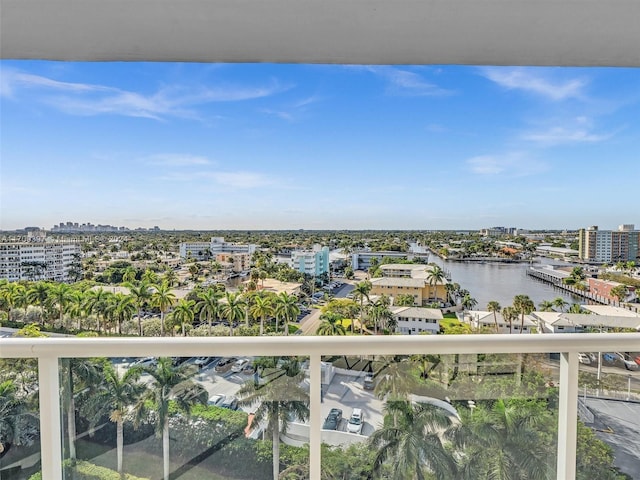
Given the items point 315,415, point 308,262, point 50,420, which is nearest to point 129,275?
point 50,420

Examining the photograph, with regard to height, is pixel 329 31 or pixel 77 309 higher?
pixel 329 31

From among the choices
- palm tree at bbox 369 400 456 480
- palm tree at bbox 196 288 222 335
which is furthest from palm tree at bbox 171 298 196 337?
palm tree at bbox 369 400 456 480

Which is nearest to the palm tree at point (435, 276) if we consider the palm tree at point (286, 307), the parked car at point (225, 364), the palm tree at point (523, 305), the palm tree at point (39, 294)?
the palm tree at point (523, 305)

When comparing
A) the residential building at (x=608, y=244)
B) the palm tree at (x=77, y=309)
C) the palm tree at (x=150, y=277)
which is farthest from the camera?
the residential building at (x=608, y=244)

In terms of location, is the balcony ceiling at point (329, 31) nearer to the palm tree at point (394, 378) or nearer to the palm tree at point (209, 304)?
the palm tree at point (209, 304)

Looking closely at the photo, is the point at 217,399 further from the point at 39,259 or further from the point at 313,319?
the point at 39,259
